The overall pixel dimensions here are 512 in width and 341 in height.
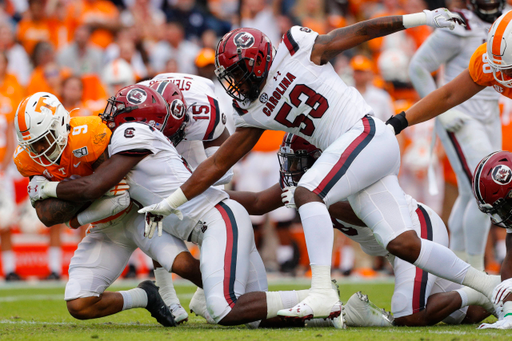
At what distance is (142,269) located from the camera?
8.13m

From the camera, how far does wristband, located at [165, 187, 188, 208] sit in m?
3.93

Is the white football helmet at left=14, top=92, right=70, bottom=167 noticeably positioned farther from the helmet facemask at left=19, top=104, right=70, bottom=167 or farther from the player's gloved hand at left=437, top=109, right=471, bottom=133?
the player's gloved hand at left=437, top=109, right=471, bottom=133

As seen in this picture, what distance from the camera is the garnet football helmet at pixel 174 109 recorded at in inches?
177

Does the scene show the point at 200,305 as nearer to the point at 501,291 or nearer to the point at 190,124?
the point at 190,124

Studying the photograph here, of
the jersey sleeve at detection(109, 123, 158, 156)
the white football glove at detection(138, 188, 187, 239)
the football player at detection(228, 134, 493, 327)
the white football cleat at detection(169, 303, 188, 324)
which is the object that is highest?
the jersey sleeve at detection(109, 123, 158, 156)

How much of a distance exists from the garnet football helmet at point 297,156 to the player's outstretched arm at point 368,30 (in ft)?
2.30

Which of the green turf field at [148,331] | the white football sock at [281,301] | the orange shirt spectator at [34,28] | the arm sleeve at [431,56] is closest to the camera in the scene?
the green turf field at [148,331]

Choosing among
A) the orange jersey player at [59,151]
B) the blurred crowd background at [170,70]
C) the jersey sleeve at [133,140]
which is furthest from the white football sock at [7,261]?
the jersey sleeve at [133,140]

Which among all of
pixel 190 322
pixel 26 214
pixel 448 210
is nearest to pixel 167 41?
pixel 26 214

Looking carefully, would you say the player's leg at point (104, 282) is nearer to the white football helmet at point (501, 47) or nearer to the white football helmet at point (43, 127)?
the white football helmet at point (43, 127)

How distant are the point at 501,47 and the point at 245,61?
1.42 metres

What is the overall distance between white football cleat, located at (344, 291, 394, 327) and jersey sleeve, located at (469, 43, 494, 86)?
148cm

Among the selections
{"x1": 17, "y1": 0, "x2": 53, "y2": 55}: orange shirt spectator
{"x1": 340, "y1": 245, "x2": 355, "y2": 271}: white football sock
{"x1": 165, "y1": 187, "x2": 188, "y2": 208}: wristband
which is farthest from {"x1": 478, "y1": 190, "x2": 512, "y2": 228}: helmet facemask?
{"x1": 17, "y1": 0, "x2": 53, "y2": 55}: orange shirt spectator

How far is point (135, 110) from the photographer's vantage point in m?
4.24
